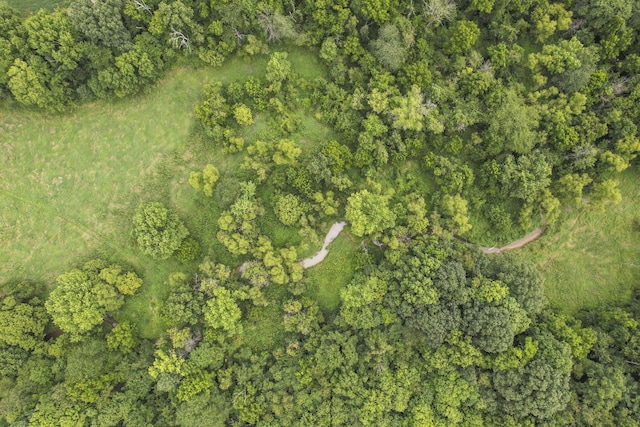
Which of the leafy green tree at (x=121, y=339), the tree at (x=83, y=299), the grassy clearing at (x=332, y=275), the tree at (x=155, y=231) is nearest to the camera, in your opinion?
the tree at (x=83, y=299)

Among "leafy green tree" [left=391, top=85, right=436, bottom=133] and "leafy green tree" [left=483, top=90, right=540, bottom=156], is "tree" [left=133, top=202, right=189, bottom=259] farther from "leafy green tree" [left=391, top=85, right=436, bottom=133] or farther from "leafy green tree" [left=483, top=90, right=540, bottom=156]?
"leafy green tree" [left=483, top=90, right=540, bottom=156]

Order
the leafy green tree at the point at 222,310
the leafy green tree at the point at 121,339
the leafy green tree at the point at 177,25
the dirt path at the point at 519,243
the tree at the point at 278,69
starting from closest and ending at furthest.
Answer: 1. the leafy green tree at the point at 177,25
2. the leafy green tree at the point at 222,310
3. the leafy green tree at the point at 121,339
4. the tree at the point at 278,69
5. the dirt path at the point at 519,243

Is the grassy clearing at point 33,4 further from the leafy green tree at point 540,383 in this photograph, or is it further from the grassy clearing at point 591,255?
the leafy green tree at point 540,383

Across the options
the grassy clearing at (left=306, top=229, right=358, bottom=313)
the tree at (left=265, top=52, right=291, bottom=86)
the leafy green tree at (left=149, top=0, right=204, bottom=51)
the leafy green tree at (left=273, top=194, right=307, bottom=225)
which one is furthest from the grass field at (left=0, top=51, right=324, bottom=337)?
the grassy clearing at (left=306, top=229, right=358, bottom=313)

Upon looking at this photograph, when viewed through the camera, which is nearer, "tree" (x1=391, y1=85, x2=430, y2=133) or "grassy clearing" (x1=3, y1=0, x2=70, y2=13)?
"tree" (x1=391, y1=85, x2=430, y2=133)

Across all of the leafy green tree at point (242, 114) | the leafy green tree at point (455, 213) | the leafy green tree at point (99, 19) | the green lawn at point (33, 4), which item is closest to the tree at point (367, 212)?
the leafy green tree at point (455, 213)

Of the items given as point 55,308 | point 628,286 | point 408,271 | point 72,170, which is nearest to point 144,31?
point 72,170
